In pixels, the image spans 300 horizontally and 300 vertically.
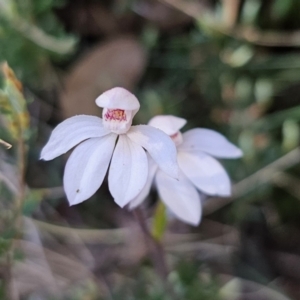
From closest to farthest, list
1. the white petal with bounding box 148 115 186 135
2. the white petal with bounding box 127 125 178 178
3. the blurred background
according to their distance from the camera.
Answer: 1. the white petal with bounding box 127 125 178 178
2. the white petal with bounding box 148 115 186 135
3. the blurred background

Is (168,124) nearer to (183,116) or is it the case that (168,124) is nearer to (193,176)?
(193,176)

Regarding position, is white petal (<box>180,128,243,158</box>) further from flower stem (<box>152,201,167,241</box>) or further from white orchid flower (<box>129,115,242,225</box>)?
flower stem (<box>152,201,167,241</box>)

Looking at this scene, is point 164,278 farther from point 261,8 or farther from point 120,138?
point 261,8

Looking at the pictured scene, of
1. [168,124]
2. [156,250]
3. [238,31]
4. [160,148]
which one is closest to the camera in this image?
[160,148]

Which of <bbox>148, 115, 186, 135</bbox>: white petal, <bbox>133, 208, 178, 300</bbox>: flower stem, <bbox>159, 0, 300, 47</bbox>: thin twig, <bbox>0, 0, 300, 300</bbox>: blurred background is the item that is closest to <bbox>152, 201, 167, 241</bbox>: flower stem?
<bbox>133, 208, 178, 300</bbox>: flower stem

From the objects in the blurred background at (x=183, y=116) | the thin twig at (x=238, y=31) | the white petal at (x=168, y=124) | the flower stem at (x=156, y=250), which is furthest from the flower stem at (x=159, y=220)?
the thin twig at (x=238, y=31)

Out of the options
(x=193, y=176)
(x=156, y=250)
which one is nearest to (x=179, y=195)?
(x=193, y=176)

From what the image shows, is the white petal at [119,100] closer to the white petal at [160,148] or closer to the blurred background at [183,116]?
the white petal at [160,148]

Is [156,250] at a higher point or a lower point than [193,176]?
lower
